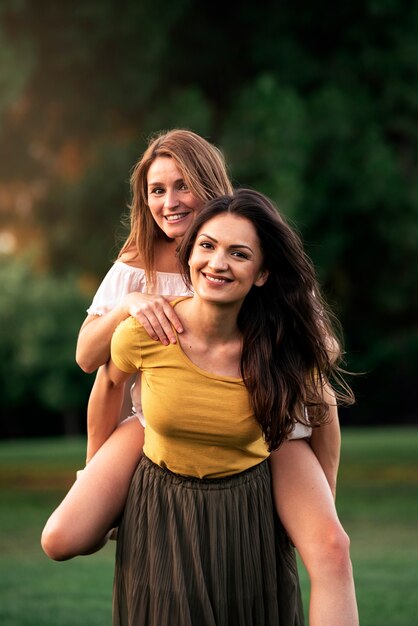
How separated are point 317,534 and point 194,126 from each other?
13.9 metres

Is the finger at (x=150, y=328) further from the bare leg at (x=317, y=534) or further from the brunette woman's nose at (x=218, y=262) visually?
the bare leg at (x=317, y=534)

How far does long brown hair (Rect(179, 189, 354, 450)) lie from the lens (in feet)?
11.5

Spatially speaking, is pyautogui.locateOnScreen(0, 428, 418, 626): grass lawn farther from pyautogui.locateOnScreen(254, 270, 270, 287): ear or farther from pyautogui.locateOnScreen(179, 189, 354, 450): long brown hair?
pyautogui.locateOnScreen(254, 270, 270, 287): ear

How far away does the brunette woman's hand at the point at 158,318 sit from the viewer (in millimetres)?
3479

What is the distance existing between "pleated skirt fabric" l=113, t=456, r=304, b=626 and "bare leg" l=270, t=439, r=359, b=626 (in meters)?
0.07

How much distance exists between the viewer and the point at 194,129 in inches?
666

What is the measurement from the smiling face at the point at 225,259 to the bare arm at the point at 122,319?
14 centimetres

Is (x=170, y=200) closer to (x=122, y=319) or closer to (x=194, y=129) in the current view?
(x=122, y=319)

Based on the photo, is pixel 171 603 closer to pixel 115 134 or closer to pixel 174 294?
pixel 174 294

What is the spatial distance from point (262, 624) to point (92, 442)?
2.85 ft

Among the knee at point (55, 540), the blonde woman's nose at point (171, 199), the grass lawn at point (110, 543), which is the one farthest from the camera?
the grass lawn at point (110, 543)

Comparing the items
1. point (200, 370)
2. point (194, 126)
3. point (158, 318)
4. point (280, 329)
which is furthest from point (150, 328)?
point (194, 126)

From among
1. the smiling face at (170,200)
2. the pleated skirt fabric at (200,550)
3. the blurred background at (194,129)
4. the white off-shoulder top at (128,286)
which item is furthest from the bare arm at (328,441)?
the blurred background at (194,129)

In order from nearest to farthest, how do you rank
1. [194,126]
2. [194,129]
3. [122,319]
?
[122,319] → [194,129] → [194,126]
